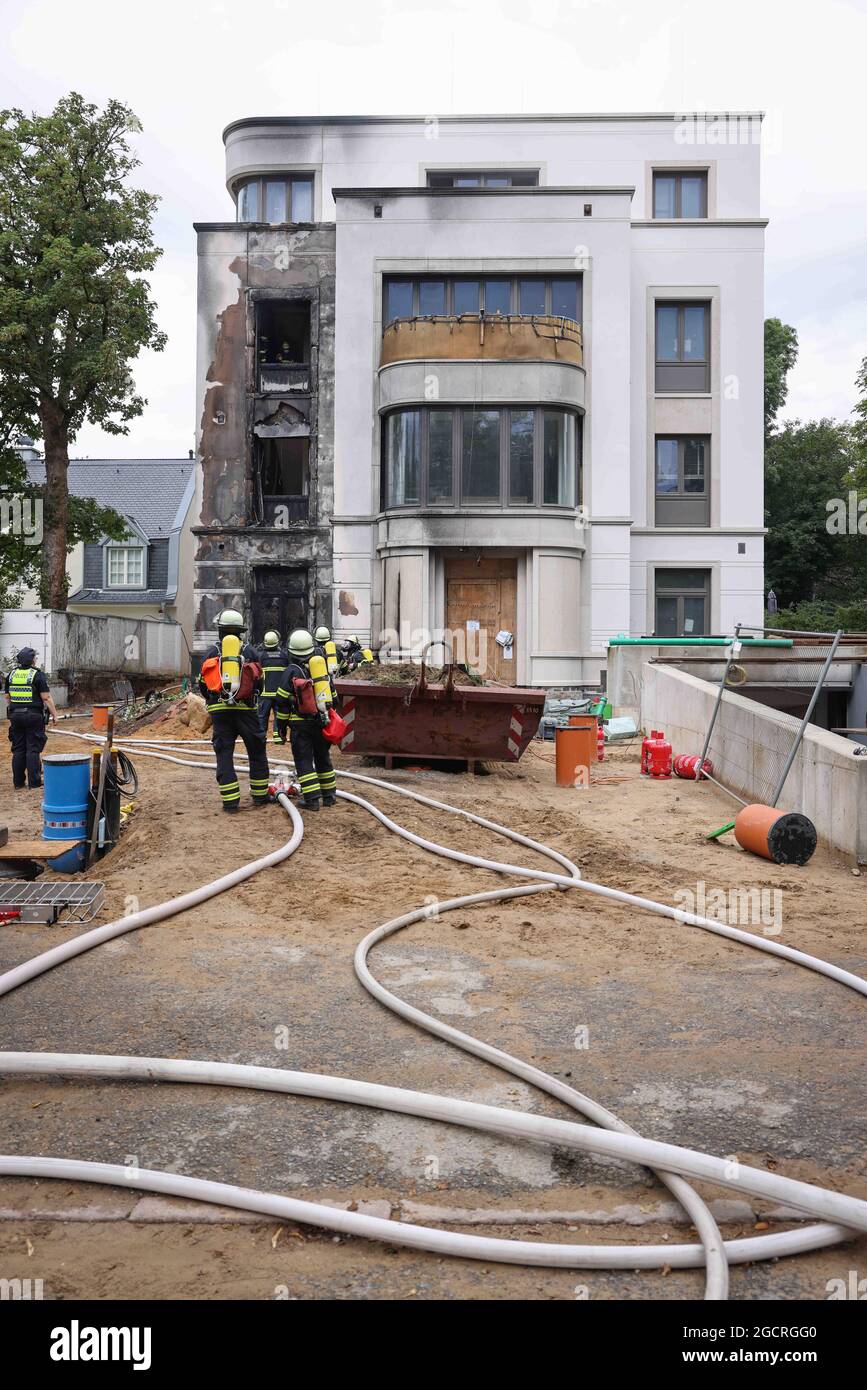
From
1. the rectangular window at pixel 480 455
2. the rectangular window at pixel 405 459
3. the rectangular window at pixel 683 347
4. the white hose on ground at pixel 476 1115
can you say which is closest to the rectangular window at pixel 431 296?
the rectangular window at pixel 405 459

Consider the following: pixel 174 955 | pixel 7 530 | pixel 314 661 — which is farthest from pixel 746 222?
pixel 174 955

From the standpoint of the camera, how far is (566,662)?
77.5 ft

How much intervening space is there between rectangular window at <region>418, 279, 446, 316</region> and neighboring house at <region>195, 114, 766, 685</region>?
2.3 inches

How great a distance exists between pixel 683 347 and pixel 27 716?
19.3 m

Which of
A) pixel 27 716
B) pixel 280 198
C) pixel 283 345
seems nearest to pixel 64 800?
pixel 27 716

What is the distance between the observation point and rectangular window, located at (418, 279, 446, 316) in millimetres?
24984

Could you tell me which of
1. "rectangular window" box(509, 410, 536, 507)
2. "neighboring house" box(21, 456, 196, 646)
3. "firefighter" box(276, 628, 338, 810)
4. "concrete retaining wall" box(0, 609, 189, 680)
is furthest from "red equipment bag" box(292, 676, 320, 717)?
"neighboring house" box(21, 456, 196, 646)

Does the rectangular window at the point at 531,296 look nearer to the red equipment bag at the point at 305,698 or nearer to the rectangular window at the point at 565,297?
the rectangular window at the point at 565,297

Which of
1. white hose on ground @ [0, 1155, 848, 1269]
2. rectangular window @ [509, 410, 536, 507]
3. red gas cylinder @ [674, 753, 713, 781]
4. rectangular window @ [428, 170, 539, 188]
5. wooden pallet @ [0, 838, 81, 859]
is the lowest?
white hose on ground @ [0, 1155, 848, 1269]

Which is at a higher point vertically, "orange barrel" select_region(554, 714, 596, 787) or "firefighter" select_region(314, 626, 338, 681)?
"firefighter" select_region(314, 626, 338, 681)

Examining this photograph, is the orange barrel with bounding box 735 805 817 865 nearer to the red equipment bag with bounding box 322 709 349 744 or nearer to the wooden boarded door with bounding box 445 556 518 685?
the red equipment bag with bounding box 322 709 349 744

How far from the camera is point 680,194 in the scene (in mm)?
28094

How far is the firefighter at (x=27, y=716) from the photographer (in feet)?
Result: 44.8

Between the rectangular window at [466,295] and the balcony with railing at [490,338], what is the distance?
4.11 ft
